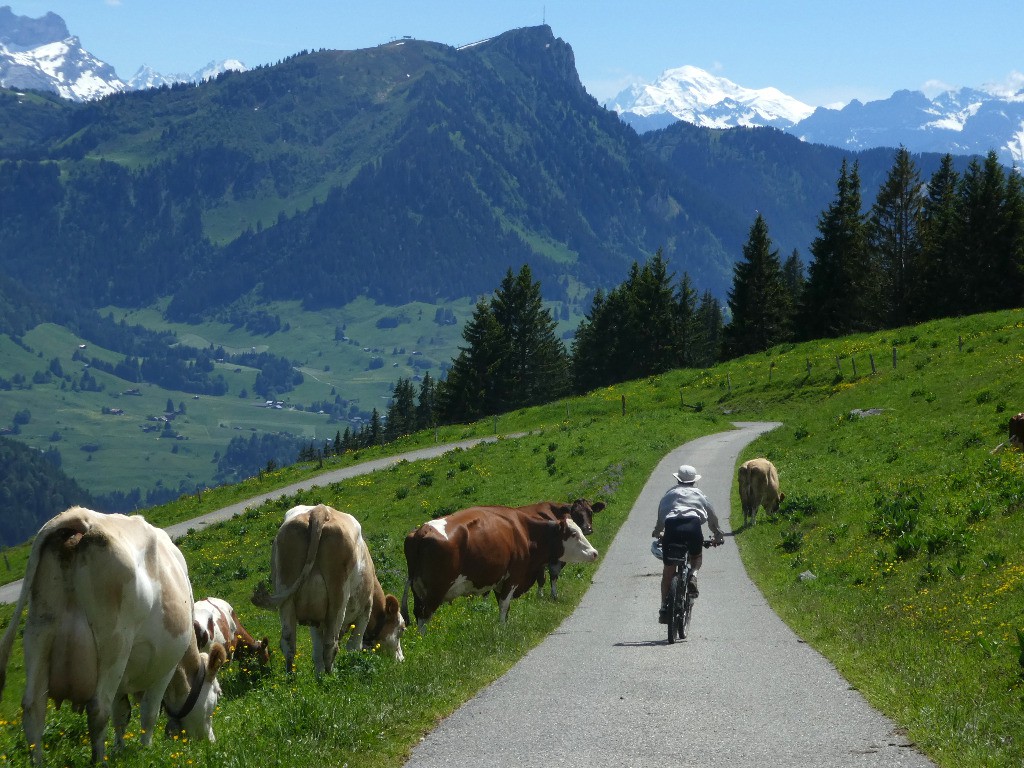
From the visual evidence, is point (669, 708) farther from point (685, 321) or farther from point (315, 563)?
point (685, 321)

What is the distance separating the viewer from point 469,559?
16.7 metres

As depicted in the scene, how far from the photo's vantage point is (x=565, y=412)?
70375 mm

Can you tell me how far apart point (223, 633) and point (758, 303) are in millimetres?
81887

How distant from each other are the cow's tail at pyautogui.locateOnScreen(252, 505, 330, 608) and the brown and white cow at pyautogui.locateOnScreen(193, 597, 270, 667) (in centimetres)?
66

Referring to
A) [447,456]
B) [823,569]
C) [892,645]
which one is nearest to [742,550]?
[823,569]

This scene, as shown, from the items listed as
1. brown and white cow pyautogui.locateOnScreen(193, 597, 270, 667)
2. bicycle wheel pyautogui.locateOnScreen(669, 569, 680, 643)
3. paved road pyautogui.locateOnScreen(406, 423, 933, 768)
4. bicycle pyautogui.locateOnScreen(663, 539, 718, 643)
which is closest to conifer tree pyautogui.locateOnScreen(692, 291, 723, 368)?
bicycle pyautogui.locateOnScreen(663, 539, 718, 643)

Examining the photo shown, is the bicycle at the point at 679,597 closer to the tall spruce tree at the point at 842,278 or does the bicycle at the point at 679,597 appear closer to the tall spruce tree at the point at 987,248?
the tall spruce tree at the point at 987,248

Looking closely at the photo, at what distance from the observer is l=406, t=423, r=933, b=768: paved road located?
8.96 meters

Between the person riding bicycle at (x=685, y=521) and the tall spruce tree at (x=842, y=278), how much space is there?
68.9 metres

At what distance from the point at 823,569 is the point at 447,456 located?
36.5m

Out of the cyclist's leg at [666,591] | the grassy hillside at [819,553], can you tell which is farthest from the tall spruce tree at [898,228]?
the cyclist's leg at [666,591]

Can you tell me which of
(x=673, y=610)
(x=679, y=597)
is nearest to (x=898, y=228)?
(x=679, y=597)

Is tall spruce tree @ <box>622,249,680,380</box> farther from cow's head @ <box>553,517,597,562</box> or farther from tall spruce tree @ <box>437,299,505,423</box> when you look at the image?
cow's head @ <box>553,517,597,562</box>

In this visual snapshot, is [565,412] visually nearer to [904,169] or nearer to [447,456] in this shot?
[447,456]
